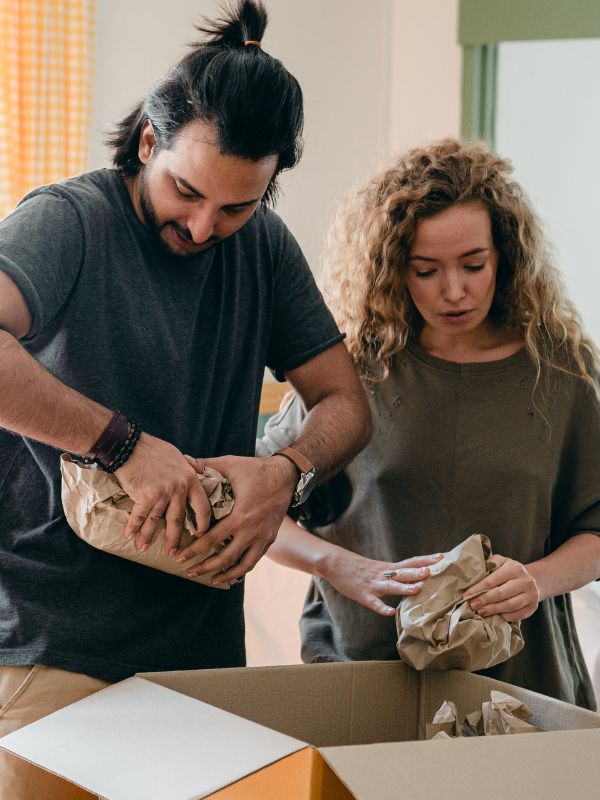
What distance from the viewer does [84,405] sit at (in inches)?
41.5

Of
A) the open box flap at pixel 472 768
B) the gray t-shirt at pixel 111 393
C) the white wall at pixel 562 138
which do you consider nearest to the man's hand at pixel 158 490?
the gray t-shirt at pixel 111 393

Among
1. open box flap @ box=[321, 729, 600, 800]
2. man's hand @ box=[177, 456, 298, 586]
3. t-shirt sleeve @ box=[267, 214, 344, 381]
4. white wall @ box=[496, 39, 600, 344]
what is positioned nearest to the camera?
open box flap @ box=[321, 729, 600, 800]

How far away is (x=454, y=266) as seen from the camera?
1.47 meters

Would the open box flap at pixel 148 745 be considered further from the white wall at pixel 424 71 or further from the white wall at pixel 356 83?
the white wall at pixel 424 71

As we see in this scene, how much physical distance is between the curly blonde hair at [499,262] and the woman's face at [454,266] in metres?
0.02

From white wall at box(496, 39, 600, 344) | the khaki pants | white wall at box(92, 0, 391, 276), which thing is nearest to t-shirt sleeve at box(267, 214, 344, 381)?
the khaki pants

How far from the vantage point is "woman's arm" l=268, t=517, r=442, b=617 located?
1202mm

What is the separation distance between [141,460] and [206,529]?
11 centimetres

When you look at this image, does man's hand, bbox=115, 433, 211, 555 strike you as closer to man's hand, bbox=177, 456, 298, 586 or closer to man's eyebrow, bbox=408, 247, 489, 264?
man's hand, bbox=177, 456, 298, 586

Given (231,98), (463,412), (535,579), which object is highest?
(231,98)

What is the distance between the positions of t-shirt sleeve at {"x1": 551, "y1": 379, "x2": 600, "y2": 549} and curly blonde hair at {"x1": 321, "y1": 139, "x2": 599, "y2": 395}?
4 cm

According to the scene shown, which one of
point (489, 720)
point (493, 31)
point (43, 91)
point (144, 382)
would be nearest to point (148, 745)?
point (489, 720)

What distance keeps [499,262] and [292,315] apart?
0.37 meters

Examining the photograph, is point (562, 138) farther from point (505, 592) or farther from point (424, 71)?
point (505, 592)
